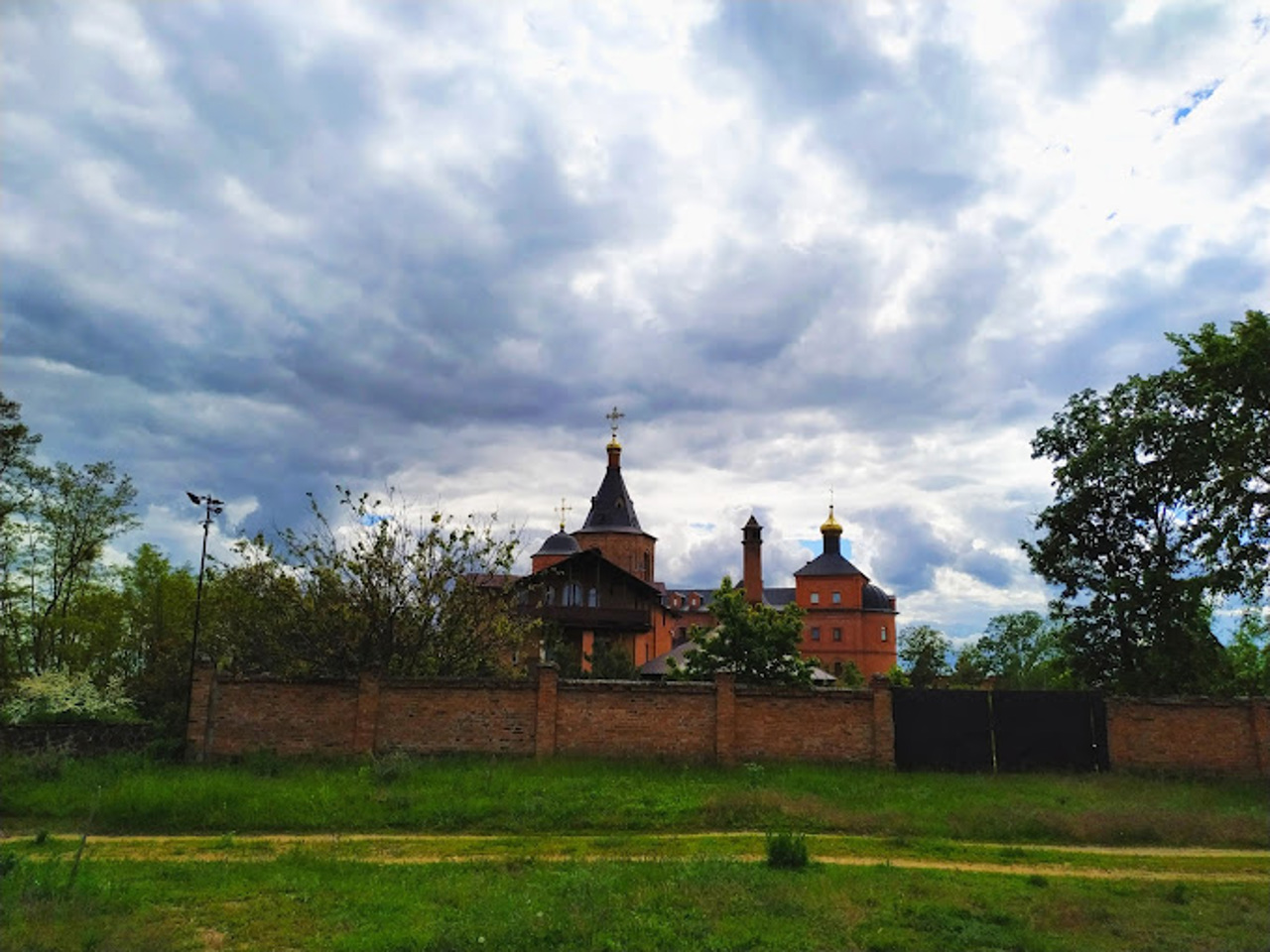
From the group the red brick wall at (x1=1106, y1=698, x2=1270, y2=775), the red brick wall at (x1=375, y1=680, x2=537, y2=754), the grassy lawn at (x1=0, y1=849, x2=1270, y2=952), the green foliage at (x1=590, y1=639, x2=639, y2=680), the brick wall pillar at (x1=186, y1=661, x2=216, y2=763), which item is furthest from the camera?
the green foliage at (x1=590, y1=639, x2=639, y2=680)

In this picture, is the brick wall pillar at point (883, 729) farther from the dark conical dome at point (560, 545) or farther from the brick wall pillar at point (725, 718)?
the dark conical dome at point (560, 545)

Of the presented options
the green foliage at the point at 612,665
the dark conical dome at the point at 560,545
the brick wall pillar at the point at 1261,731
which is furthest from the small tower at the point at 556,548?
the brick wall pillar at the point at 1261,731

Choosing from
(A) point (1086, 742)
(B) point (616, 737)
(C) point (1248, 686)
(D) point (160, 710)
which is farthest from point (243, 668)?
(C) point (1248, 686)

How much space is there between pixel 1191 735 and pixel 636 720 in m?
11.6

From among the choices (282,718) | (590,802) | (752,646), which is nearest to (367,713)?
(282,718)

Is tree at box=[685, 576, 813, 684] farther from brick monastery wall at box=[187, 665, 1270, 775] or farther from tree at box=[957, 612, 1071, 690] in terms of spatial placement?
tree at box=[957, 612, 1071, 690]

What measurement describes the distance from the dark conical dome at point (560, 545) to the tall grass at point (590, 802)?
4117 centimetres

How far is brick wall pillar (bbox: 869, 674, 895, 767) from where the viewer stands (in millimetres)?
17812

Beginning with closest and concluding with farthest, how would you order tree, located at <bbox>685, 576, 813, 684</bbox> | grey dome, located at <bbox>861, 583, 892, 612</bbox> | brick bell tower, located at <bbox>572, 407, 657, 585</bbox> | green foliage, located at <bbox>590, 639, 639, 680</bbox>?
tree, located at <bbox>685, 576, 813, 684</bbox> < green foliage, located at <bbox>590, 639, 639, 680</bbox> < brick bell tower, located at <bbox>572, 407, 657, 585</bbox> < grey dome, located at <bbox>861, 583, 892, 612</bbox>

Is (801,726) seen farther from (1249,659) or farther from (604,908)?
(1249,659)

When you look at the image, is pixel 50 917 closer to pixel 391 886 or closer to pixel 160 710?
pixel 391 886

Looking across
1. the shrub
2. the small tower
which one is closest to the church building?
the small tower

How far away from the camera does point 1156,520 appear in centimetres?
2486

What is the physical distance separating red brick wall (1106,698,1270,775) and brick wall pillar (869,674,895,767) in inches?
184
